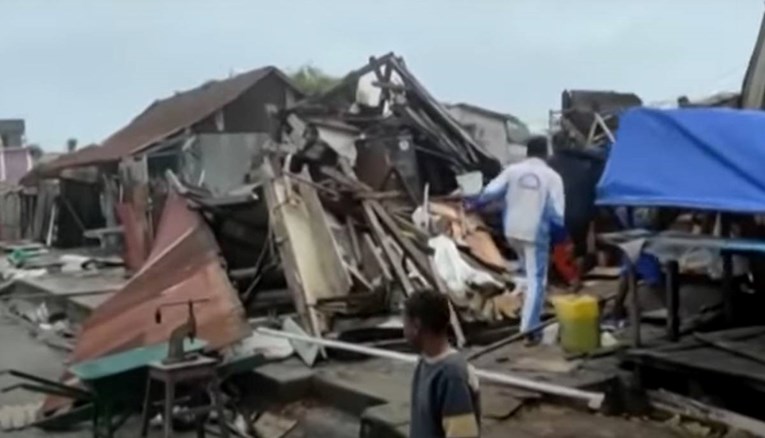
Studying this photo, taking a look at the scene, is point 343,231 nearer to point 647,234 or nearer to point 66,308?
point 647,234

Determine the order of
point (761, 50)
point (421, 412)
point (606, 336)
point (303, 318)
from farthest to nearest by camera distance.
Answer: point (303, 318), point (761, 50), point (606, 336), point (421, 412)

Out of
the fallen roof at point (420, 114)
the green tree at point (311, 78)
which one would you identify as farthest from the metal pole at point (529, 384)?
the green tree at point (311, 78)

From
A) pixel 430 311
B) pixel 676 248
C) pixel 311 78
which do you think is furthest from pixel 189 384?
pixel 311 78

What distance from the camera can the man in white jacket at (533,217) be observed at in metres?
8.70

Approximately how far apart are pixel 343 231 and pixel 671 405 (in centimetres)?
475

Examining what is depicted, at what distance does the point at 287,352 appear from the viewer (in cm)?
927

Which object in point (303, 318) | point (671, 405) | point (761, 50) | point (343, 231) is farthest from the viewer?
point (343, 231)

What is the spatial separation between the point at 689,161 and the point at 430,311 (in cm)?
390

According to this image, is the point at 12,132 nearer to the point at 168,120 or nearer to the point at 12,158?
the point at 12,158

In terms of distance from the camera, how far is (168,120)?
24.8 meters

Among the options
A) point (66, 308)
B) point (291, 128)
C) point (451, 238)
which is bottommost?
point (66, 308)

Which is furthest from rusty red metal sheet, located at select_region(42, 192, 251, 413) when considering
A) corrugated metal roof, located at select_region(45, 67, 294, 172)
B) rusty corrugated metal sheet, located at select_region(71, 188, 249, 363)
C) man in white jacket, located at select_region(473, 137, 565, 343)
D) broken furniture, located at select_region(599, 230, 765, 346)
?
corrugated metal roof, located at select_region(45, 67, 294, 172)

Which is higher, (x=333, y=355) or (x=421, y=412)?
(x=421, y=412)

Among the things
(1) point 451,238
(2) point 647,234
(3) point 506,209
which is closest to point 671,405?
(2) point 647,234
